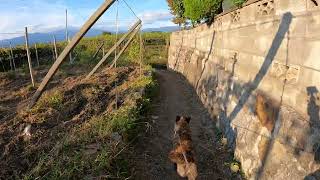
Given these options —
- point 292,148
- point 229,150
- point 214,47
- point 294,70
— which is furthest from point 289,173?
point 214,47

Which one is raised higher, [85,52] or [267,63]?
[267,63]

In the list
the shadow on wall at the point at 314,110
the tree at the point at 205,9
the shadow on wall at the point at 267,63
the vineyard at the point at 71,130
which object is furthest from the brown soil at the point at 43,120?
the tree at the point at 205,9

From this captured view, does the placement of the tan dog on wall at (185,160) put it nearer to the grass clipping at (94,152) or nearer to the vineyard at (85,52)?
the grass clipping at (94,152)

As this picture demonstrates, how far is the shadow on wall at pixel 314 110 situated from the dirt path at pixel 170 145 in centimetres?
250

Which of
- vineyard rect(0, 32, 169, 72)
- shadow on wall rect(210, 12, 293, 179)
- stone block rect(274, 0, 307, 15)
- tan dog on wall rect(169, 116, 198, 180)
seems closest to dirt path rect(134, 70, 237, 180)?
shadow on wall rect(210, 12, 293, 179)

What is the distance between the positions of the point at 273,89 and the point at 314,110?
151 cm

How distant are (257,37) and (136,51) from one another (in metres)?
15.8

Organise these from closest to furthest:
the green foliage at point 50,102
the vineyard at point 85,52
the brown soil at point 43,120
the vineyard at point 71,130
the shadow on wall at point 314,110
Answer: the shadow on wall at point 314,110
the vineyard at point 71,130
the brown soil at point 43,120
the green foliage at point 50,102
the vineyard at point 85,52

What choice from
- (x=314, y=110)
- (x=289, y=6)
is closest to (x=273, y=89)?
(x=289, y=6)

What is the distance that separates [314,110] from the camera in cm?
419

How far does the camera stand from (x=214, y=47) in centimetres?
1191

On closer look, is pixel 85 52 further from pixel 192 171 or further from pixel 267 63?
pixel 192 171

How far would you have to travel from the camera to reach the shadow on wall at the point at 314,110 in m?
3.97

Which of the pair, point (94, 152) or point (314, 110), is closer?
point (314, 110)
